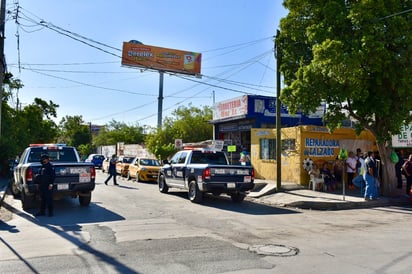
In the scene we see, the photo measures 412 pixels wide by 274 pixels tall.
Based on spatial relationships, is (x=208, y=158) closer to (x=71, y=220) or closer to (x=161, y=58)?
(x=71, y=220)

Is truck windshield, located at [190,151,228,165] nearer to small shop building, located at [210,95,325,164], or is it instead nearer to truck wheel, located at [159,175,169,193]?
truck wheel, located at [159,175,169,193]

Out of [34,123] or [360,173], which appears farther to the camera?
[34,123]

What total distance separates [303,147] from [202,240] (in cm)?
1124

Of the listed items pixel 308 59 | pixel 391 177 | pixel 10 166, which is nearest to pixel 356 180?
pixel 391 177

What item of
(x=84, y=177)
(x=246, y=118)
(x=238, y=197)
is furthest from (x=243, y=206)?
(x=246, y=118)

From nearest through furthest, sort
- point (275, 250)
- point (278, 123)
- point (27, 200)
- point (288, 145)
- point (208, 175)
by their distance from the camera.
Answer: point (275, 250), point (27, 200), point (208, 175), point (278, 123), point (288, 145)

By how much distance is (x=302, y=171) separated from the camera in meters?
17.9

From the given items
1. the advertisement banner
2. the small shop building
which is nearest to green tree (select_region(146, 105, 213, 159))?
the small shop building

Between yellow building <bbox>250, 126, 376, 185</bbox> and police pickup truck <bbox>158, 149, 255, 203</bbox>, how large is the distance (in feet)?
14.9

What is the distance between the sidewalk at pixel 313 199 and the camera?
13.7 meters

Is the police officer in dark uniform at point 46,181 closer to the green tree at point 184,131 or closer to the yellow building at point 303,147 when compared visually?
the yellow building at point 303,147

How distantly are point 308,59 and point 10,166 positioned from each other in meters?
16.0

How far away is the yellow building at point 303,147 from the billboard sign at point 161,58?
3030 centimetres

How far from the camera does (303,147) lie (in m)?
18.0
